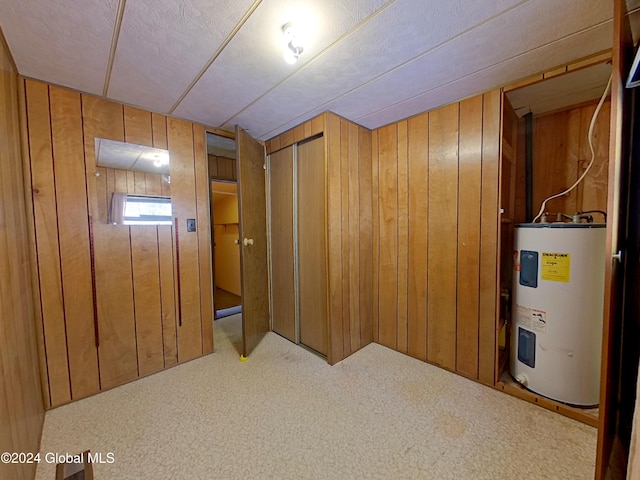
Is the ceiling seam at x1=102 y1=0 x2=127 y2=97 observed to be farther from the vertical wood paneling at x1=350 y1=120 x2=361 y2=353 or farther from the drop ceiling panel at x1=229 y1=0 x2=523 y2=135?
the vertical wood paneling at x1=350 y1=120 x2=361 y2=353

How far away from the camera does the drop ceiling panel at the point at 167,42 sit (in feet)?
3.56

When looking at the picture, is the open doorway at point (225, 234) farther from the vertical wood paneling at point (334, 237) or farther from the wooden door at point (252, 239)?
the vertical wood paneling at point (334, 237)

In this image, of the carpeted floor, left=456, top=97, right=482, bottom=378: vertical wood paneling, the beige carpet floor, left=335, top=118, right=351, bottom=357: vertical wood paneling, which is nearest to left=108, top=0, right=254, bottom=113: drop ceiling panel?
left=335, top=118, right=351, bottom=357: vertical wood paneling

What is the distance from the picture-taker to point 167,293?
215 centimetres

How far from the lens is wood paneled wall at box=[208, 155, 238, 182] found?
3160mm

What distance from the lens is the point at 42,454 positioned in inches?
52.5

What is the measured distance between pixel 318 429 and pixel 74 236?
2.07 m

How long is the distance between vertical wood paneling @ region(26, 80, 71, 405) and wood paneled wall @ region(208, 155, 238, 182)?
1.57m

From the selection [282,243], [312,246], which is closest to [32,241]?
[282,243]

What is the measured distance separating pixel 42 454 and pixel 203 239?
5.19 feet

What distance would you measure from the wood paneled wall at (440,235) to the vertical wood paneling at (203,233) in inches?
47.9

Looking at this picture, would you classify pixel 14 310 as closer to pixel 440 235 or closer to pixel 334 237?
pixel 334 237

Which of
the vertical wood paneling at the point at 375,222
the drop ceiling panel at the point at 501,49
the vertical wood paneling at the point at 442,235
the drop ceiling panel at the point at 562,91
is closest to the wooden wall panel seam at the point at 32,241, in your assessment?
the drop ceiling panel at the point at 501,49

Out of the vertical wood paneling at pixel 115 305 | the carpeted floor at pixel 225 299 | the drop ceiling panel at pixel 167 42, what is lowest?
the carpeted floor at pixel 225 299
